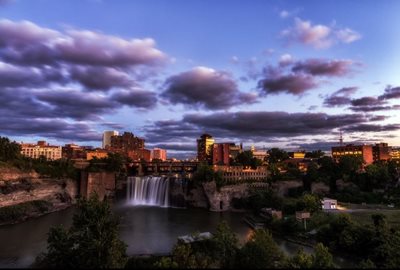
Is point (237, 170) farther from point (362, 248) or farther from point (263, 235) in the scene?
Result: point (263, 235)

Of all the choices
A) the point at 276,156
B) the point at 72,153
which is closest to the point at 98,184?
the point at 276,156

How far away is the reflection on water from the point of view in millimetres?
36469

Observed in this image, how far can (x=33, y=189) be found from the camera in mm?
64938

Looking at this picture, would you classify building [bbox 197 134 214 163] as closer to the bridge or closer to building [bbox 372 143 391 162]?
the bridge

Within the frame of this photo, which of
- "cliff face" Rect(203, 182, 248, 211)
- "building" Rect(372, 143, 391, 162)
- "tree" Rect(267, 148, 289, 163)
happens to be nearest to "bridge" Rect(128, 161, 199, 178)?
"tree" Rect(267, 148, 289, 163)

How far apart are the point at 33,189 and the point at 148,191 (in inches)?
1051

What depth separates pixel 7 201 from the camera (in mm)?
57438

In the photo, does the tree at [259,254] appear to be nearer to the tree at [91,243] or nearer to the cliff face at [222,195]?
the tree at [91,243]

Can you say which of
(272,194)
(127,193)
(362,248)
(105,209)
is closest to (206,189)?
(272,194)

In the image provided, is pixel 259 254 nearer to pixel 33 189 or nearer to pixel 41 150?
pixel 33 189

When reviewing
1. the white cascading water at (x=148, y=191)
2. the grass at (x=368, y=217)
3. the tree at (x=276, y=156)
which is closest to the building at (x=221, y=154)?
the tree at (x=276, y=156)

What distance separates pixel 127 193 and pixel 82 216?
2445 inches

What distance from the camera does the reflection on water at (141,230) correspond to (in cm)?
3647

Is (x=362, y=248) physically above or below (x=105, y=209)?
below
